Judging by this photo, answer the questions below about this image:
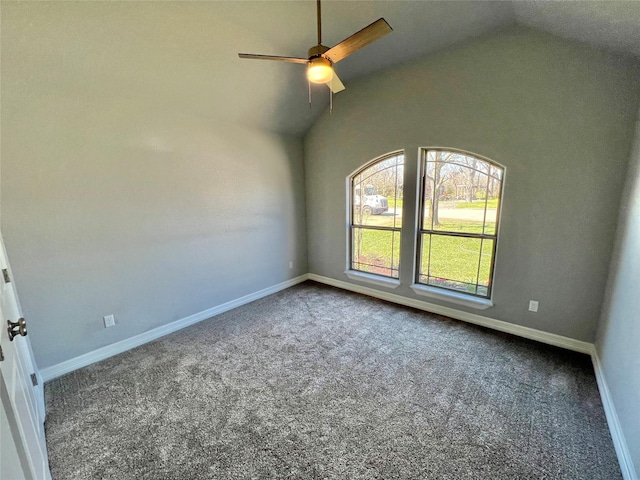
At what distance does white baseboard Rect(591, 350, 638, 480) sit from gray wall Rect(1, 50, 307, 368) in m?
3.75

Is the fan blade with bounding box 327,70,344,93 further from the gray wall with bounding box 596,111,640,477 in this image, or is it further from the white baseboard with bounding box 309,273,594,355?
the white baseboard with bounding box 309,273,594,355

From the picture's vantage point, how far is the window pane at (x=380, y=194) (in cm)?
382

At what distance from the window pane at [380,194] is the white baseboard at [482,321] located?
1009mm

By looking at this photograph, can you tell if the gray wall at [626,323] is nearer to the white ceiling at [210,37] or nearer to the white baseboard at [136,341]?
the white ceiling at [210,37]

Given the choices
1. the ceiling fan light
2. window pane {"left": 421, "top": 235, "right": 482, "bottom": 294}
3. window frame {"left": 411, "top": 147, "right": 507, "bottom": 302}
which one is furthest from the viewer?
window pane {"left": 421, "top": 235, "right": 482, "bottom": 294}

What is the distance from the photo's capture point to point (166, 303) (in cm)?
326

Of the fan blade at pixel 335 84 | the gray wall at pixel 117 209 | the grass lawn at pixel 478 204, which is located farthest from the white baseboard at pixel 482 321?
the fan blade at pixel 335 84

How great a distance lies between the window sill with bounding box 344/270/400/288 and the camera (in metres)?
4.02

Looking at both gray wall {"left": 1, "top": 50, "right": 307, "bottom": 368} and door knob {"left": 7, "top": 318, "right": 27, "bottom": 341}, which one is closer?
door knob {"left": 7, "top": 318, "right": 27, "bottom": 341}

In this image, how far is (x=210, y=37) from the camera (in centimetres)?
250

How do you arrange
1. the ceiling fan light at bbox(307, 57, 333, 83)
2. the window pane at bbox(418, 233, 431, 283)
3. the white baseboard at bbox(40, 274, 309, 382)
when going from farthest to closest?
the window pane at bbox(418, 233, 431, 283)
the white baseboard at bbox(40, 274, 309, 382)
the ceiling fan light at bbox(307, 57, 333, 83)

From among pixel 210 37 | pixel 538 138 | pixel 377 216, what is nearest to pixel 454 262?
pixel 377 216

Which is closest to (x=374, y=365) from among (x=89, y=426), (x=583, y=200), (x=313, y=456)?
(x=313, y=456)

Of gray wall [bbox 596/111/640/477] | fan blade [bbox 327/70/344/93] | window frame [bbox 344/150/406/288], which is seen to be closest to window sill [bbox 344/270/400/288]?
window frame [bbox 344/150/406/288]
